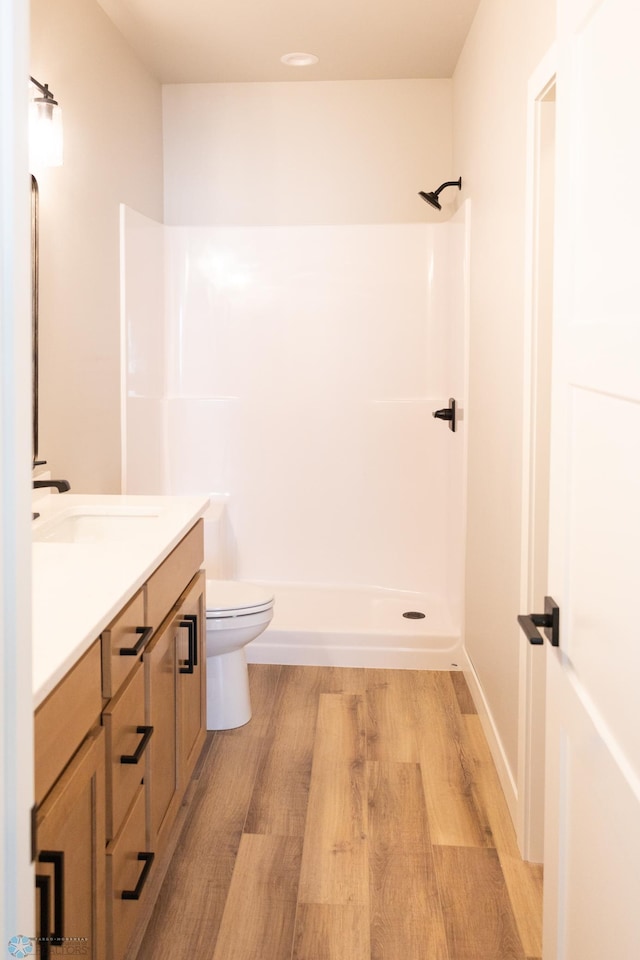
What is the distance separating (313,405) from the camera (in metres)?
4.41

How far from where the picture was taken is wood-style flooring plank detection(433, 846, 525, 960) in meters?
1.99

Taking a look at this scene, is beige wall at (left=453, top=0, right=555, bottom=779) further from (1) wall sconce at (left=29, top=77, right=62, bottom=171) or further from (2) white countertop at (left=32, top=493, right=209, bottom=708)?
(1) wall sconce at (left=29, top=77, right=62, bottom=171)

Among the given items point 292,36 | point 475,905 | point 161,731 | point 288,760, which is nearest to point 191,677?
point 161,731

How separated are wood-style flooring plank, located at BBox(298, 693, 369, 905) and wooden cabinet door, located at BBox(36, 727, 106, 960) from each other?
0.75 m

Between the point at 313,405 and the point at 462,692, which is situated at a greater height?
the point at 313,405

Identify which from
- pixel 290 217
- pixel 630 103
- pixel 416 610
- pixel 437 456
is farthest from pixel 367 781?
pixel 290 217

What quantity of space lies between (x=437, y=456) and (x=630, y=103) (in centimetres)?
331

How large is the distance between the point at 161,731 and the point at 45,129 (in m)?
1.71

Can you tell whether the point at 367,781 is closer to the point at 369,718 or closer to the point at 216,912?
the point at 369,718

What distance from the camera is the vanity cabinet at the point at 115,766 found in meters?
1.34

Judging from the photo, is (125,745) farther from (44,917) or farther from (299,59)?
(299,59)

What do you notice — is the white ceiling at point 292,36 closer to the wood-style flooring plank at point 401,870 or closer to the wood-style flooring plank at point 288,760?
the wood-style flooring plank at point 288,760

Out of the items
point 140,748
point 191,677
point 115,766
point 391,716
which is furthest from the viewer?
point 391,716

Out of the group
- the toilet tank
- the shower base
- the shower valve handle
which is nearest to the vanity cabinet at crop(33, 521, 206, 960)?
the shower base
